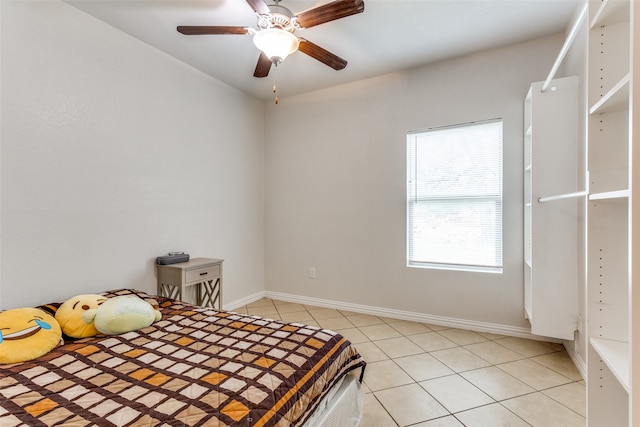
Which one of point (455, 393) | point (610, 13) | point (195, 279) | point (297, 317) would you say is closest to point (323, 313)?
point (297, 317)

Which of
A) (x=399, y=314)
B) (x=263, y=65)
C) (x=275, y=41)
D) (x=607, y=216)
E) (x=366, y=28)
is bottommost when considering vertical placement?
(x=399, y=314)

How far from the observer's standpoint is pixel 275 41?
5.82 feet

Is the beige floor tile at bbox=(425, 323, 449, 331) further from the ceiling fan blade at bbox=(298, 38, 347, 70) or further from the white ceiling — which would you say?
the white ceiling

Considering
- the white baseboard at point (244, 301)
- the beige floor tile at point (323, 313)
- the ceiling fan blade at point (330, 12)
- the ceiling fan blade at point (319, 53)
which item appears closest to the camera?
the ceiling fan blade at point (330, 12)

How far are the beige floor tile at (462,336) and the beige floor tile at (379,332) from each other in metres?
0.46

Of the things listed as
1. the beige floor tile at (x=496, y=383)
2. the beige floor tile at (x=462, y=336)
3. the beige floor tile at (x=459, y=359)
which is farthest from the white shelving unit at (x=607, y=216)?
the beige floor tile at (x=462, y=336)

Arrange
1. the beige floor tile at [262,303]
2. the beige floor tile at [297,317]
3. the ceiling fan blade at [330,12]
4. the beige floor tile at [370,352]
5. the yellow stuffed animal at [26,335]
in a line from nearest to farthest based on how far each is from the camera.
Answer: the yellow stuffed animal at [26,335] → the ceiling fan blade at [330,12] → the beige floor tile at [370,352] → the beige floor tile at [297,317] → the beige floor tile at [262,303]

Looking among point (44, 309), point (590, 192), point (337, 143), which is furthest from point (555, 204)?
point (44, 309)

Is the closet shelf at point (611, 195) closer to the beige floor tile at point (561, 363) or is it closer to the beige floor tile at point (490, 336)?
the beige floor tile at point (561, 363)

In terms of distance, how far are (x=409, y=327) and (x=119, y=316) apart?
8.21 ft

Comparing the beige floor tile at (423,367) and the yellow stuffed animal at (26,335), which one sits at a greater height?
the yellow stuffed animal at (26,335)

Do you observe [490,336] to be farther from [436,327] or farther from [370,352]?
[370,352]

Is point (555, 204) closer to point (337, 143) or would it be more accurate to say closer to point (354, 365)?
point (354, 365)

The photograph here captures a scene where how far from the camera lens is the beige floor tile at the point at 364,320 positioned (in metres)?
3.13
